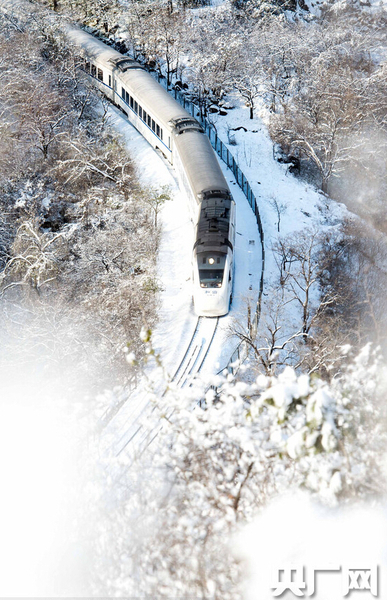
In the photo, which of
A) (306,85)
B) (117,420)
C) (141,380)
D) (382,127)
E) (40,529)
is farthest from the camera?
(306,85)

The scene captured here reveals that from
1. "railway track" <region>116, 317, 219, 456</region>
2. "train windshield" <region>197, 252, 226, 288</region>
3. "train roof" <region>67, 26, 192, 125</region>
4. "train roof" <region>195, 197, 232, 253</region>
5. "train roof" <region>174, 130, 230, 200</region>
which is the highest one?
"train roof" <region>67, 26, 192, 125</region>

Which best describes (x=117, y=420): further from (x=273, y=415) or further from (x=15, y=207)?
(x=15, y=207)

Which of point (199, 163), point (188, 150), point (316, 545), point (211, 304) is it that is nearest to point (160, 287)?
point (211, 304)

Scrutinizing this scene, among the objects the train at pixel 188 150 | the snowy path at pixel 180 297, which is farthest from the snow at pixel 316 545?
the train at pixel 188 150

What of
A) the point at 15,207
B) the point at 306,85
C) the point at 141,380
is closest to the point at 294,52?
the point at 306,85

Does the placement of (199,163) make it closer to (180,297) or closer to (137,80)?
(180,297)

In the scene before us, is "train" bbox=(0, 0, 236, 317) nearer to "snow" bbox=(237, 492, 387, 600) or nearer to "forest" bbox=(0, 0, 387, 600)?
"forest" bbox=(0, 0, 387, 600)

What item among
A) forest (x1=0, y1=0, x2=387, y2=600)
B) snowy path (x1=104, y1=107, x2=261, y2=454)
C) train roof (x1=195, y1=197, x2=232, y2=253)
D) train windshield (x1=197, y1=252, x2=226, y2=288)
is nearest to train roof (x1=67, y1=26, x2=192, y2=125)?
forest (x1=0, y1=0, x2=387, y2=600)
